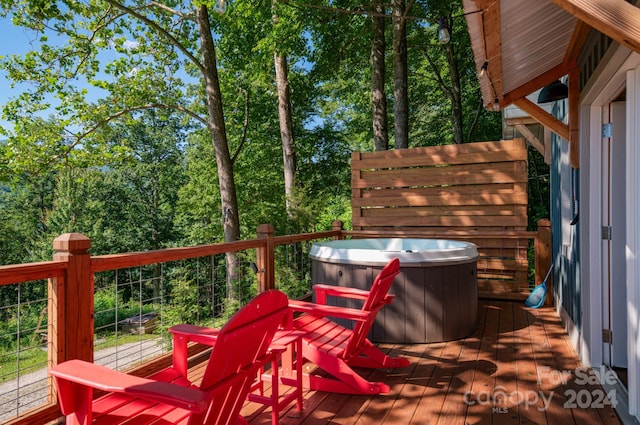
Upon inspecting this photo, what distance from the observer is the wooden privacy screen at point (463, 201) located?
560cm

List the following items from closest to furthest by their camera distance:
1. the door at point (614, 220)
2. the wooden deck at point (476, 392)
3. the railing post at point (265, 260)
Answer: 1. the wooden deck at point (476, 392)
2. the door at point (614, 220)
3. the railing post at point (265, 260)

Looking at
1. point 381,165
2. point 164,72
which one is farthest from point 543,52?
point 164,72

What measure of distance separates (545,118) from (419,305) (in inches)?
77.6

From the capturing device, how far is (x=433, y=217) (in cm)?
610

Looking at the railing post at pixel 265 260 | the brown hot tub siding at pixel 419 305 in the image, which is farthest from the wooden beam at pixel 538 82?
the railing post at pixel 265 260

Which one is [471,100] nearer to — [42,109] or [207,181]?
[207,181]

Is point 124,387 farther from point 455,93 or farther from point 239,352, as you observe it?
point 455,93

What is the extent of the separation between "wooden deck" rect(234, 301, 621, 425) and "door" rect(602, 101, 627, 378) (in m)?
0.51

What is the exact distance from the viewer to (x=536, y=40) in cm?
309

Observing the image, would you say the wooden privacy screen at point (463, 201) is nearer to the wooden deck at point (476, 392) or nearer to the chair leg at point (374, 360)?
the wooden deck at point (476, 392)

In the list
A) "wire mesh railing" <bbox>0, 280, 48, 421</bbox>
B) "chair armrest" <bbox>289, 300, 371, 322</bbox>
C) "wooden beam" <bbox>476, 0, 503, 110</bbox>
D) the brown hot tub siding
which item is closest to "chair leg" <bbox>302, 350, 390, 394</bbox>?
"chair armrest" <bbox>289, 300, 371, 322</bbox>

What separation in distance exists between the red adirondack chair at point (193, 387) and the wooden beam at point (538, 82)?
125 inches

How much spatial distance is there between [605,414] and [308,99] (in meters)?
11.9

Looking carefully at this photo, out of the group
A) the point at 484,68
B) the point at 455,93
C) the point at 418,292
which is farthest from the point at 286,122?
the point at 484,68
